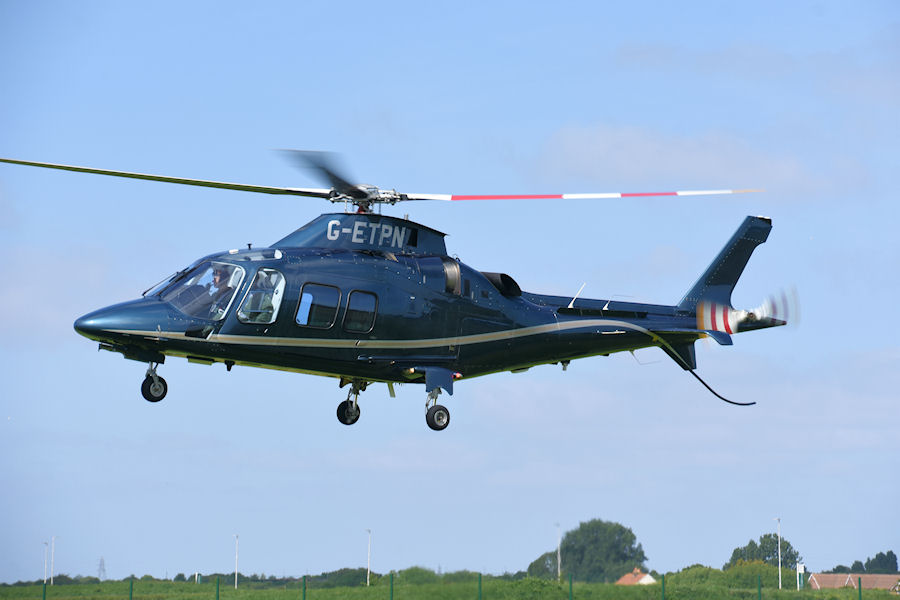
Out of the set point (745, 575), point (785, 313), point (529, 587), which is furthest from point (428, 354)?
point (745, 575)

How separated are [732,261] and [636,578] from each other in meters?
8.96

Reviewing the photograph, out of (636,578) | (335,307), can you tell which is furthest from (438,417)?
(636,578)

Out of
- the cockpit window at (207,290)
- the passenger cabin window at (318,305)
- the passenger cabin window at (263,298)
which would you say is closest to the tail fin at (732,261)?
the passenger cabin window at (318,305)

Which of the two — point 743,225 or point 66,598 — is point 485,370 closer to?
point 743,225

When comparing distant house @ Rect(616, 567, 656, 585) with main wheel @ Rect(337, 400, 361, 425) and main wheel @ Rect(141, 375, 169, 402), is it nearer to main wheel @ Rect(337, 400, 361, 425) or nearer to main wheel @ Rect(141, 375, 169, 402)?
main wheel @ Rect(337, 400, 361, 425)

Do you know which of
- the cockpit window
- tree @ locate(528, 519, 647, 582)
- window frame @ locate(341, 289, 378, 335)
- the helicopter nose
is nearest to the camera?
the helicopter nose

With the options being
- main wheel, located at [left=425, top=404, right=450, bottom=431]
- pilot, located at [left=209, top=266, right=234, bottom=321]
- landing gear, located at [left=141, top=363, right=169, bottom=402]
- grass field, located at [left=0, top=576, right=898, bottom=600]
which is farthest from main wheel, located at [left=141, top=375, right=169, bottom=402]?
grass field, located at [left=0, top=576, right=898, bottom=600]

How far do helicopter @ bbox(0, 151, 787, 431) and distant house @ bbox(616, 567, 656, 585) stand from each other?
5.81 meters

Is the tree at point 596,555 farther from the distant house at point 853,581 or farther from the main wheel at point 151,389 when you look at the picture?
the main wheel at point 151,389

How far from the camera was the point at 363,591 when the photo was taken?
31.5 metres

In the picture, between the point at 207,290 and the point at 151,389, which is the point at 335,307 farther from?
the point at 151,389

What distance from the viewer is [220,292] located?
24141 mm

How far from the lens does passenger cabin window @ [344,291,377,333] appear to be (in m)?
25.2

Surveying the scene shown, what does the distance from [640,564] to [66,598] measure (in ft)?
53.6
